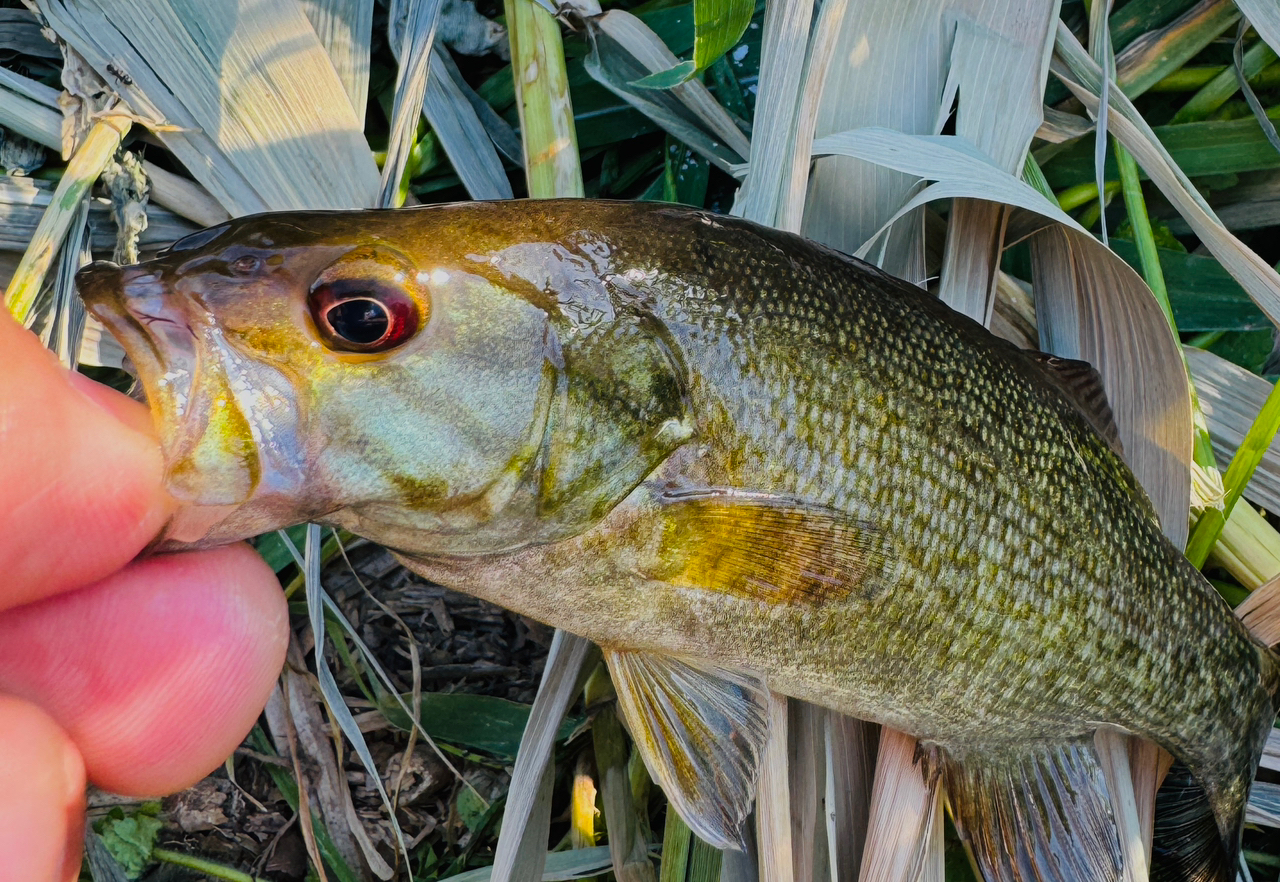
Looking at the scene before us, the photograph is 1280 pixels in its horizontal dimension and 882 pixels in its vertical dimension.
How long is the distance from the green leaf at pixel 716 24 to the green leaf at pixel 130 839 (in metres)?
2.42

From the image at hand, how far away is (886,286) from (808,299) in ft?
0.69

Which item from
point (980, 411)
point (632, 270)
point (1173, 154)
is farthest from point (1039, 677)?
point (1173, 154)

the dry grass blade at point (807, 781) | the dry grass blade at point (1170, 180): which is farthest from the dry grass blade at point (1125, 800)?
the dry grass blade at point (1170, 180)

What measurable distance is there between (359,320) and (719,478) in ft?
2.06

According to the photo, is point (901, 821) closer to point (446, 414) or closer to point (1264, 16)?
point (446, 414)

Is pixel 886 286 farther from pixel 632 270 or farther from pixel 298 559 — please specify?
pixel 298 559

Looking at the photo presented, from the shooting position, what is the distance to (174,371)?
3.99 feet

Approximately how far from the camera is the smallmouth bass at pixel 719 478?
129 cm

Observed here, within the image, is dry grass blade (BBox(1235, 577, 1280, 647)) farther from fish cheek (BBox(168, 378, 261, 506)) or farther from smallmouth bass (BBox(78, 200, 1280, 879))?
fish cheek (BBox(168, 378, 261, 506))

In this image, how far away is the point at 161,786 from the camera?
1.75 m

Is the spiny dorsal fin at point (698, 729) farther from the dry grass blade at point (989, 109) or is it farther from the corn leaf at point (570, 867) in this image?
the dry grass blade at point (989, 109)

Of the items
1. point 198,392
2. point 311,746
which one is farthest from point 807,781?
point 198,392

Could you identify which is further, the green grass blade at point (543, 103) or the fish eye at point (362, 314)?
the green grass blade at point (543, 103)

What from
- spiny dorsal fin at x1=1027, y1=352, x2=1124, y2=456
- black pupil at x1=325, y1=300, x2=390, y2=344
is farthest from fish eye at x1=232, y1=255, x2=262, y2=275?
spiny dorsal fin at x1=1027, y1=352, x2=1124, y2=456
